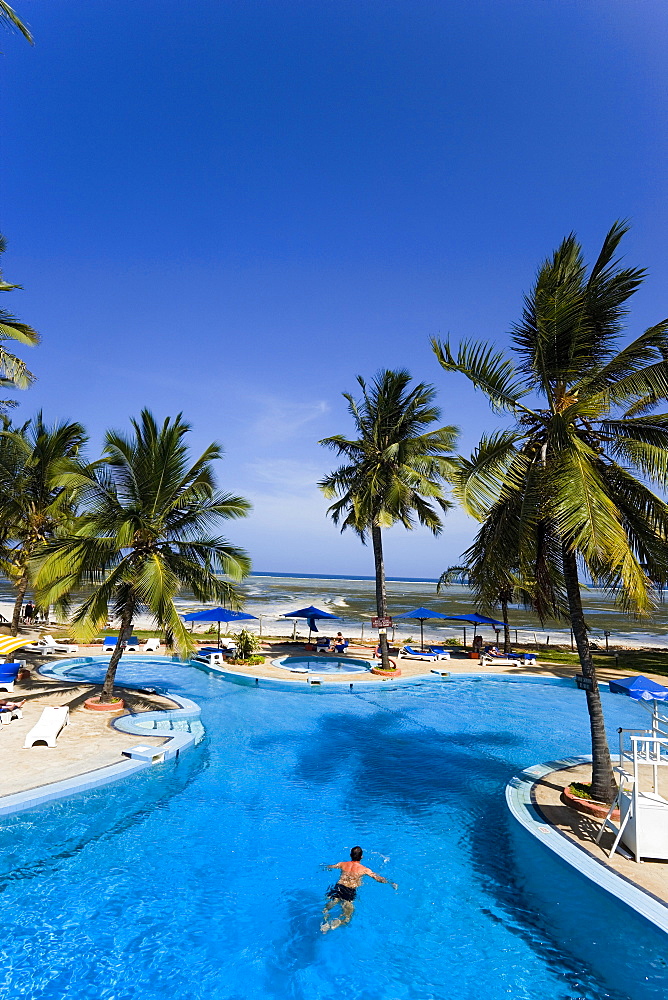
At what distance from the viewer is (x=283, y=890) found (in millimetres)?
6980

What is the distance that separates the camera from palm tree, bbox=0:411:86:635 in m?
20.2

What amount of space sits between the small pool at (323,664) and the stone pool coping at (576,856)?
13.1 metres

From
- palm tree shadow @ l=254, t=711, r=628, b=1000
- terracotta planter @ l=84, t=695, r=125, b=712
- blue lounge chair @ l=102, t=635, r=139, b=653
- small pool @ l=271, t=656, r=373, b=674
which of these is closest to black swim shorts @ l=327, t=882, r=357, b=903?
palm tree shadow @ l=254, t=711, r=628, b=1000

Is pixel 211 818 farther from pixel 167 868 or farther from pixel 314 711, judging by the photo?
pixel 314 711

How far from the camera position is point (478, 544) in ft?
30.6

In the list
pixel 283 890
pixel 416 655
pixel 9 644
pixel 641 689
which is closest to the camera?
pixel 283 890

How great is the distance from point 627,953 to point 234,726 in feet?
35.5

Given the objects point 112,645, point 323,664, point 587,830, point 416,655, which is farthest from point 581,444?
point 112,645

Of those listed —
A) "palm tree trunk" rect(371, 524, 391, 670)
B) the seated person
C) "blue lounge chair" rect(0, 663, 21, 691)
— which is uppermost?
"palm tree trunk" rect(371, 524, 391, 670)

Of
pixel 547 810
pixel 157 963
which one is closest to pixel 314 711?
pixel 547 810

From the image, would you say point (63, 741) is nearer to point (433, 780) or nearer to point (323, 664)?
point (433, 780)

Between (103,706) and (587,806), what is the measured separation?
12.2 m

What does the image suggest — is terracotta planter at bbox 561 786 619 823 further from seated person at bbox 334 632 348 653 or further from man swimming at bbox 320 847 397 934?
seated person at bbox 334 632 348 653

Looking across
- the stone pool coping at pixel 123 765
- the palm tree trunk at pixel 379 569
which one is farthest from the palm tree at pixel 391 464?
the stone pool coping at pixel 123 765
